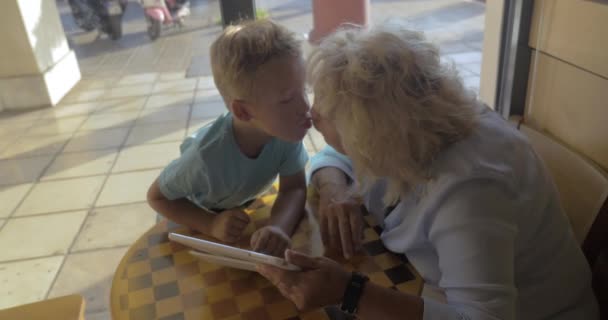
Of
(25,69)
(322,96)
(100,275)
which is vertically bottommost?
(100,275)

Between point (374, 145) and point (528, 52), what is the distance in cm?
97

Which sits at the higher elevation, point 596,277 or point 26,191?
point 596,277

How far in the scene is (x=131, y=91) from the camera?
14.7 feet

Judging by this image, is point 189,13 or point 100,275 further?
point 189,13

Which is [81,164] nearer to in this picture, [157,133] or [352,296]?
[157,133]

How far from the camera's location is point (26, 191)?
9.28 feet

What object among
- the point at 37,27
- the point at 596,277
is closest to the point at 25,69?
the point at 37,27

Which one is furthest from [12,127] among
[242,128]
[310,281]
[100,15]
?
[310,281]

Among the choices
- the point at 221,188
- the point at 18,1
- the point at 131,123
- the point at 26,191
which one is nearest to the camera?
the point at 221,188

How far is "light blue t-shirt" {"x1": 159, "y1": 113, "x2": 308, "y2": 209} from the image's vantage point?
118 cm

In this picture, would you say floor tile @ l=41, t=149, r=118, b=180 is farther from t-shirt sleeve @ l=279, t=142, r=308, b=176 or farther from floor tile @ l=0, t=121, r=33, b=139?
t-shirt sleeve @ l=279, t=142, r=308, b=176

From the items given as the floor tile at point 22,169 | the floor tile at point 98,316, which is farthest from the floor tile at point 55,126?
the floor tile at point 98,316

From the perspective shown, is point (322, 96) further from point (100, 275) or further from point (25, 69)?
point (25, 69)

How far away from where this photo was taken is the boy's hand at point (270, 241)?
3.27ft
